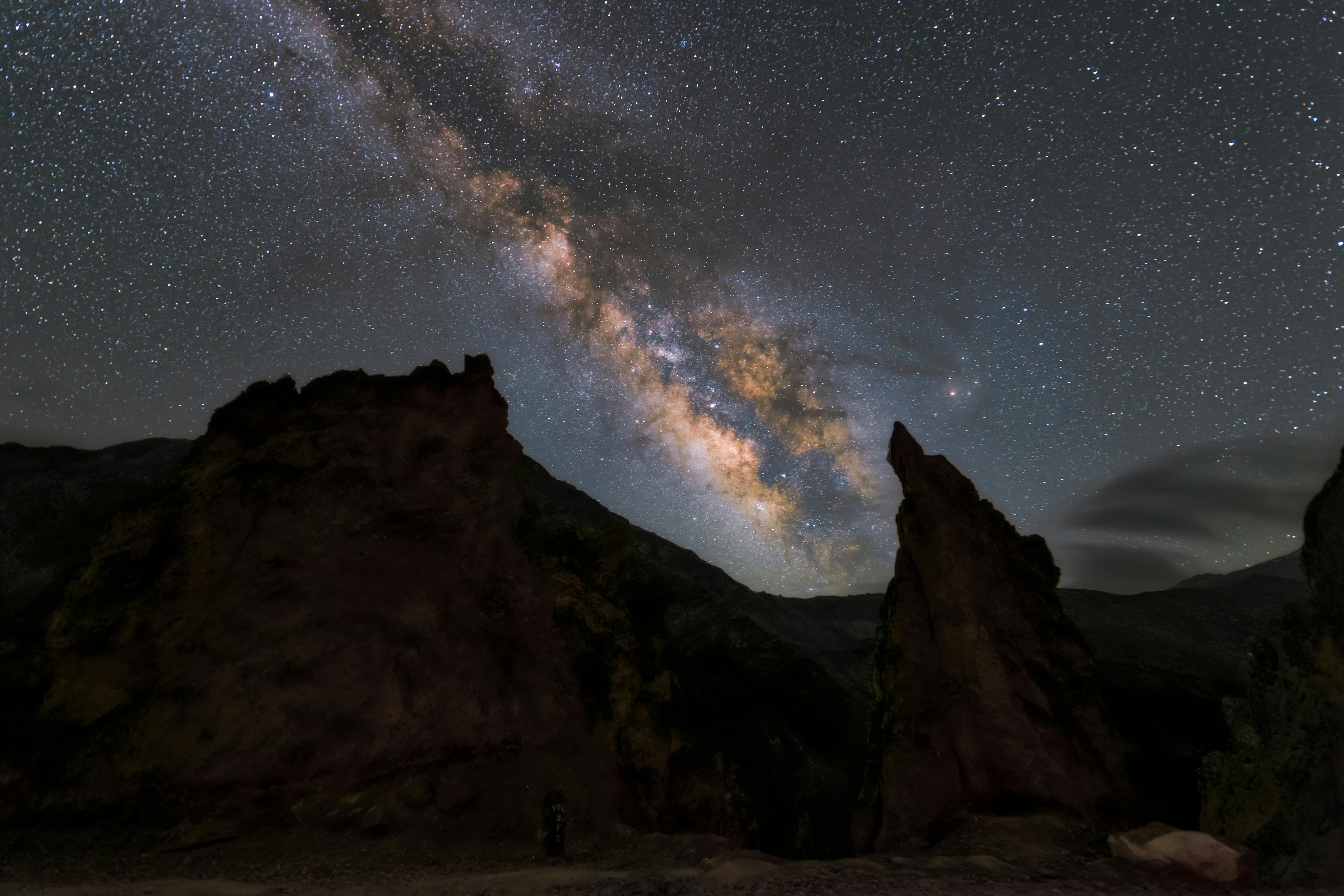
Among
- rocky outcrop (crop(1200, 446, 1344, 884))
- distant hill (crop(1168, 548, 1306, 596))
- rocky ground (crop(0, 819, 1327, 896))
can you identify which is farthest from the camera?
distant hill (crop(1168, 548, 1306, 596))

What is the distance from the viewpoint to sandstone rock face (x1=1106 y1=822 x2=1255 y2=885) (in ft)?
23.5

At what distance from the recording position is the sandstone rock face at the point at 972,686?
39.4 feet

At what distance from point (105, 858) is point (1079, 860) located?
15293mm

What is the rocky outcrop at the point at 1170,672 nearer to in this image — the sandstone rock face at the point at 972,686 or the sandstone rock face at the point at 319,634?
the sandstone rock face at the point at 972,686

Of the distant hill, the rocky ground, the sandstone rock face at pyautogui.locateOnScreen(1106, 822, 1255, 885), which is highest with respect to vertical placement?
the distant hill

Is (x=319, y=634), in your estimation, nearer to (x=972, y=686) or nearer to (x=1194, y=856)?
(x=972, y=686)

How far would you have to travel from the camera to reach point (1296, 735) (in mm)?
9711

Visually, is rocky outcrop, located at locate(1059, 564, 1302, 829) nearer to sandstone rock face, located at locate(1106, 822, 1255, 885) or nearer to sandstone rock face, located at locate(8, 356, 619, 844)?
sandstone rock face, located at locate(1106, 822, 1255, 885)

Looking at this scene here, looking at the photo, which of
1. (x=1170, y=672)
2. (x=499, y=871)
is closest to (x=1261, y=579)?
(x=1170, y=672)

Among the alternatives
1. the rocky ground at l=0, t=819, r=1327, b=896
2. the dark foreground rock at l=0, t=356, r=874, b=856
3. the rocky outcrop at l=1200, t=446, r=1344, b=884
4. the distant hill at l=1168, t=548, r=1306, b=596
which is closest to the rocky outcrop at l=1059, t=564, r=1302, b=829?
the distant hill at l=1168, t=548, r=1306, b=596

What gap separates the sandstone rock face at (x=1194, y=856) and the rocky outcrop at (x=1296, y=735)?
68.5 inches

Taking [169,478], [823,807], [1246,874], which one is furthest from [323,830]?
[823,807]

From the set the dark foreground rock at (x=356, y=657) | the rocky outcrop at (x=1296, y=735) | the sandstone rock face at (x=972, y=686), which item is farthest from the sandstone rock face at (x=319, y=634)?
the rocky outcrop at (x=1296, y=735)

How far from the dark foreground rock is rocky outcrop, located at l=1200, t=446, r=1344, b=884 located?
10.8 m
